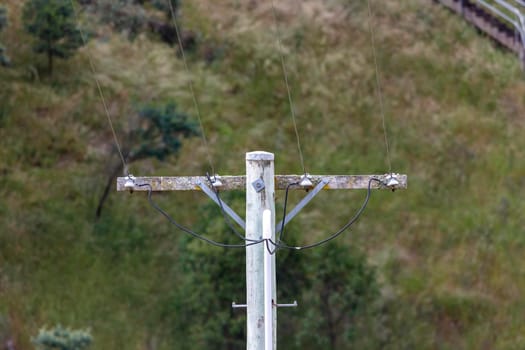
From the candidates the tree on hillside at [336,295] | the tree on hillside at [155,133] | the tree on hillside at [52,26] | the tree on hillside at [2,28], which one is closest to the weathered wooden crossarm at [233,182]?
the tree on hillside at [336,295]

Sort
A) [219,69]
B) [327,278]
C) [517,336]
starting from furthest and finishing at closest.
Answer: [219,69] → [517,336] → [327,278]

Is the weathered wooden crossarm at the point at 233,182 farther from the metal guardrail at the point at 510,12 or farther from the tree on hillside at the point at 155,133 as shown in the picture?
the metal guardrail at the point at 510,12

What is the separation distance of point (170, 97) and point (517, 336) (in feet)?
30.5

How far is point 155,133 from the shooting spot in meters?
18.6

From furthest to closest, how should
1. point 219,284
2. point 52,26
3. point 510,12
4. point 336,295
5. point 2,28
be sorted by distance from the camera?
point 510,12
point 2,28
point 52,26
point 336,295
point 219,284

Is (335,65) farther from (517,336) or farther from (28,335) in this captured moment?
(28,335)

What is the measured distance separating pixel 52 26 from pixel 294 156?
19.5 feet

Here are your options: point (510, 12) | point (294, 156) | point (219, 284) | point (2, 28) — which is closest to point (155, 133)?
point (294, 156)

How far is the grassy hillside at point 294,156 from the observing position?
58.2 ft

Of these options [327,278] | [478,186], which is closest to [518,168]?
[478,186]

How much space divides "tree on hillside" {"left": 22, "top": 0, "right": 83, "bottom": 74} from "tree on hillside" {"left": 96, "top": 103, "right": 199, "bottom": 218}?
303 centimetres

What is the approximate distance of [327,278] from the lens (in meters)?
16.0

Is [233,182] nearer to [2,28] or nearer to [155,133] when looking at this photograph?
[155,133]

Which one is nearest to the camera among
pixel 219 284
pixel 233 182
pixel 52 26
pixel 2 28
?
pixel 233 182
